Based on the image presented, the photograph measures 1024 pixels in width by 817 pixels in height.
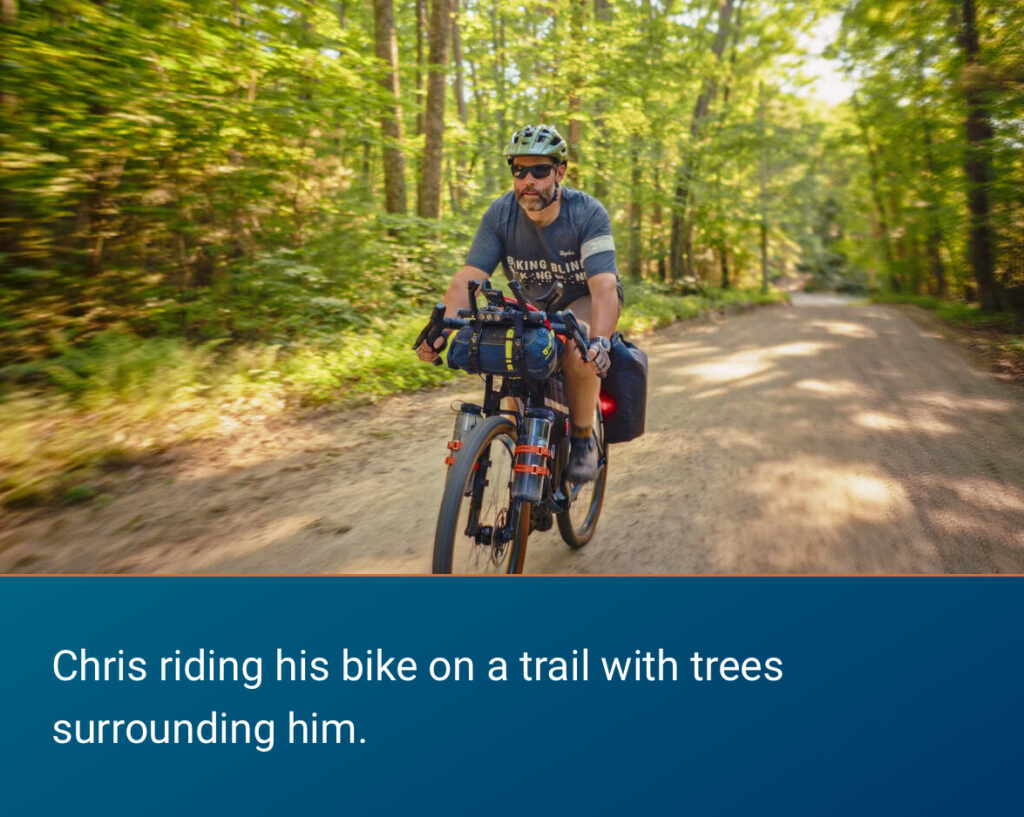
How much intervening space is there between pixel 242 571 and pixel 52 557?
3.60 feet

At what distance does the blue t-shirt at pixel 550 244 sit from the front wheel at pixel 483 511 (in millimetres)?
972

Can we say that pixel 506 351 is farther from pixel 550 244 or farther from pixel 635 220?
pixel 635 220

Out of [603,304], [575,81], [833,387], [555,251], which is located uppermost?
[575,81]

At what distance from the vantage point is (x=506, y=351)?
8.25ft

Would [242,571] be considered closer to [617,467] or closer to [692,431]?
[617,467]

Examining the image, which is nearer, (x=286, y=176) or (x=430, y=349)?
(x=430, y=349)

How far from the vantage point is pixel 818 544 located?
3621 mm

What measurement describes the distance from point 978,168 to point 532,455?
13149 mm

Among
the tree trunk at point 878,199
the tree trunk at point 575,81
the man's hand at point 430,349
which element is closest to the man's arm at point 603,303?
the man's hand at point 430,349

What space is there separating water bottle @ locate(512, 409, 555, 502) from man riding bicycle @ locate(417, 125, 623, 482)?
1.23 feet

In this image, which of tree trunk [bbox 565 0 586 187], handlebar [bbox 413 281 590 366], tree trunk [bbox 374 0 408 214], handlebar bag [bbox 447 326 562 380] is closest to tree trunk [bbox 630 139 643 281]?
tree trunk [bbox 565 0 586 187]

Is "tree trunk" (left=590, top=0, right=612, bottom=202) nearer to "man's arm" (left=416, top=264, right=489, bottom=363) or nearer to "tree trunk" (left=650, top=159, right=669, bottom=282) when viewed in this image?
"tree trunk" (left=650, top=159, right=669, bottom=282)

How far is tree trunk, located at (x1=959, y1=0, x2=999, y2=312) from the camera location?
10.2 m

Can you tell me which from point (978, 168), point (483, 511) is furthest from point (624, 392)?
Result: point (978, 168)
